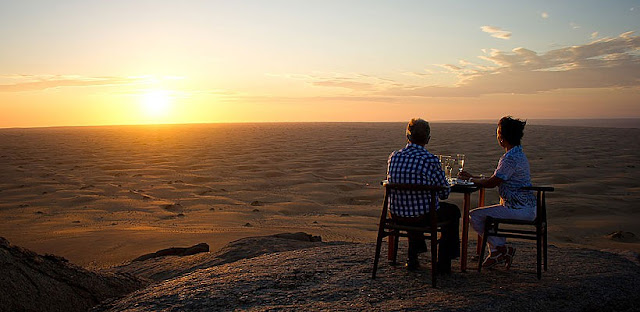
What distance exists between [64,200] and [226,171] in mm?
5869

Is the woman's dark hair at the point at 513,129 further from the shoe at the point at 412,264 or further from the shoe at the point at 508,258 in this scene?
the shoe at the point at 412,264

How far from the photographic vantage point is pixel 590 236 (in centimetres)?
781

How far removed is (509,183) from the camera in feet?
14.2

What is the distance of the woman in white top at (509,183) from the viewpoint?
426 centimetres

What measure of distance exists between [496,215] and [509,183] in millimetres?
304

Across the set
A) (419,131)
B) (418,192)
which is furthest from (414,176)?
(419,131)

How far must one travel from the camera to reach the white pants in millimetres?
4332

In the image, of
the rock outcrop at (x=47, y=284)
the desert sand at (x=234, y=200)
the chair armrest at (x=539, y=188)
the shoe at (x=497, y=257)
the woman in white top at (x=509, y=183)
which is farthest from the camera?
the desert sand at (x=234, y=200)

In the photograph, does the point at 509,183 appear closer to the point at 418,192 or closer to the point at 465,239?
the point at 465,239

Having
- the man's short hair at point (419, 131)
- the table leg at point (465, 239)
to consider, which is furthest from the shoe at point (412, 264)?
the man's short hair at point (419, 131)

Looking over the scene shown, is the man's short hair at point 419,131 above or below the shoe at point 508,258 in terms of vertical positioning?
above

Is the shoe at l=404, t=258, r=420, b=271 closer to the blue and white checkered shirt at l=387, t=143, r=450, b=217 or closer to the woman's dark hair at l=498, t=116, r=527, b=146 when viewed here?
the blue and white checkered shirt at l=387, t=143, r=450, b=217

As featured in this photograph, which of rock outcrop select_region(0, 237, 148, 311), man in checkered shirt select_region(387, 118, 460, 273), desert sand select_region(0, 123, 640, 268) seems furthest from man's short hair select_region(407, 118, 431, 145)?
desert sand select_region(0, 123, 640, 268)

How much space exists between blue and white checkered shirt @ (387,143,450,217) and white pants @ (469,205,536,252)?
620mm
